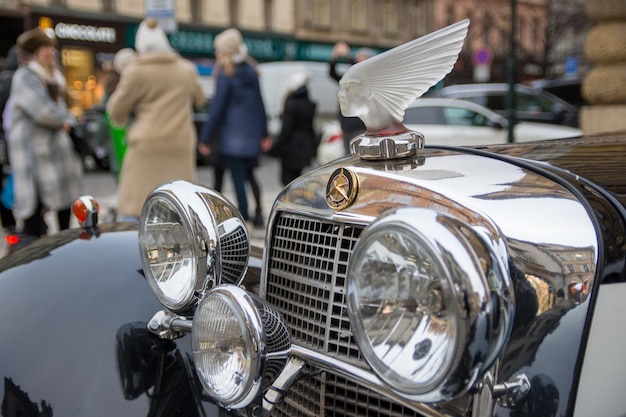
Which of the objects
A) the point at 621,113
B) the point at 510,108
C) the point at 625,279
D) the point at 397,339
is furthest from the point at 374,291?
the point at 510,108

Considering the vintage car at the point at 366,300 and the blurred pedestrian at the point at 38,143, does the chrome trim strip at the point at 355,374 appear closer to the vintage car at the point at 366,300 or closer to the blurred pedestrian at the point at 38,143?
the vintage car at the point at 366,300

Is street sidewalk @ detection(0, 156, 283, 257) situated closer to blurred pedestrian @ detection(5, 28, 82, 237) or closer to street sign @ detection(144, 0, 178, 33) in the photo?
blurred pedestrian @ detection(5, 28, 82, 237)

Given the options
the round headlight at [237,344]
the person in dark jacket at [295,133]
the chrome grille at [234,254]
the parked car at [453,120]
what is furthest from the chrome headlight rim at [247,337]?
the parked car at [453,120]

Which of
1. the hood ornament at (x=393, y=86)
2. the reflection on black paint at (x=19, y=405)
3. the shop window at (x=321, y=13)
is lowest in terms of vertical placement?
the reflection on black paint at (x=19, y=405)

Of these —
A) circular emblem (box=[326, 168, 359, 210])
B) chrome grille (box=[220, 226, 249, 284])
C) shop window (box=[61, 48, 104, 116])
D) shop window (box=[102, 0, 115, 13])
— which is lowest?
chrome grille (box=[220, 226, 249, 284])

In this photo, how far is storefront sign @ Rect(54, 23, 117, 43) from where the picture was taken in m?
22.6

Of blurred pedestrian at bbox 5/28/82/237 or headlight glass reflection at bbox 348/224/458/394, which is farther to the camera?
Answer: blurred pedestrian at bbox 5/28/82/237

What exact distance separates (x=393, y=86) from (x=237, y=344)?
2.29ft

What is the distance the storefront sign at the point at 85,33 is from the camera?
22625mm

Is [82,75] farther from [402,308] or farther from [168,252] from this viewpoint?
[402,308]

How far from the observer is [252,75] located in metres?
6.64

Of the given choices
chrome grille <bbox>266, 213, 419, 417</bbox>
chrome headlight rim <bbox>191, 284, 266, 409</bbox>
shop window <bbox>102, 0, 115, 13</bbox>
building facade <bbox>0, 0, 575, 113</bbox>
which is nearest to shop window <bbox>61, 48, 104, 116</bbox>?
building facade <bbox>0, 0, 575, 113</bbox>

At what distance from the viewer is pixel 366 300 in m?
1.32

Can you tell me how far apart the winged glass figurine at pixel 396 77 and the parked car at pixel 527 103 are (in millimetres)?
10904
